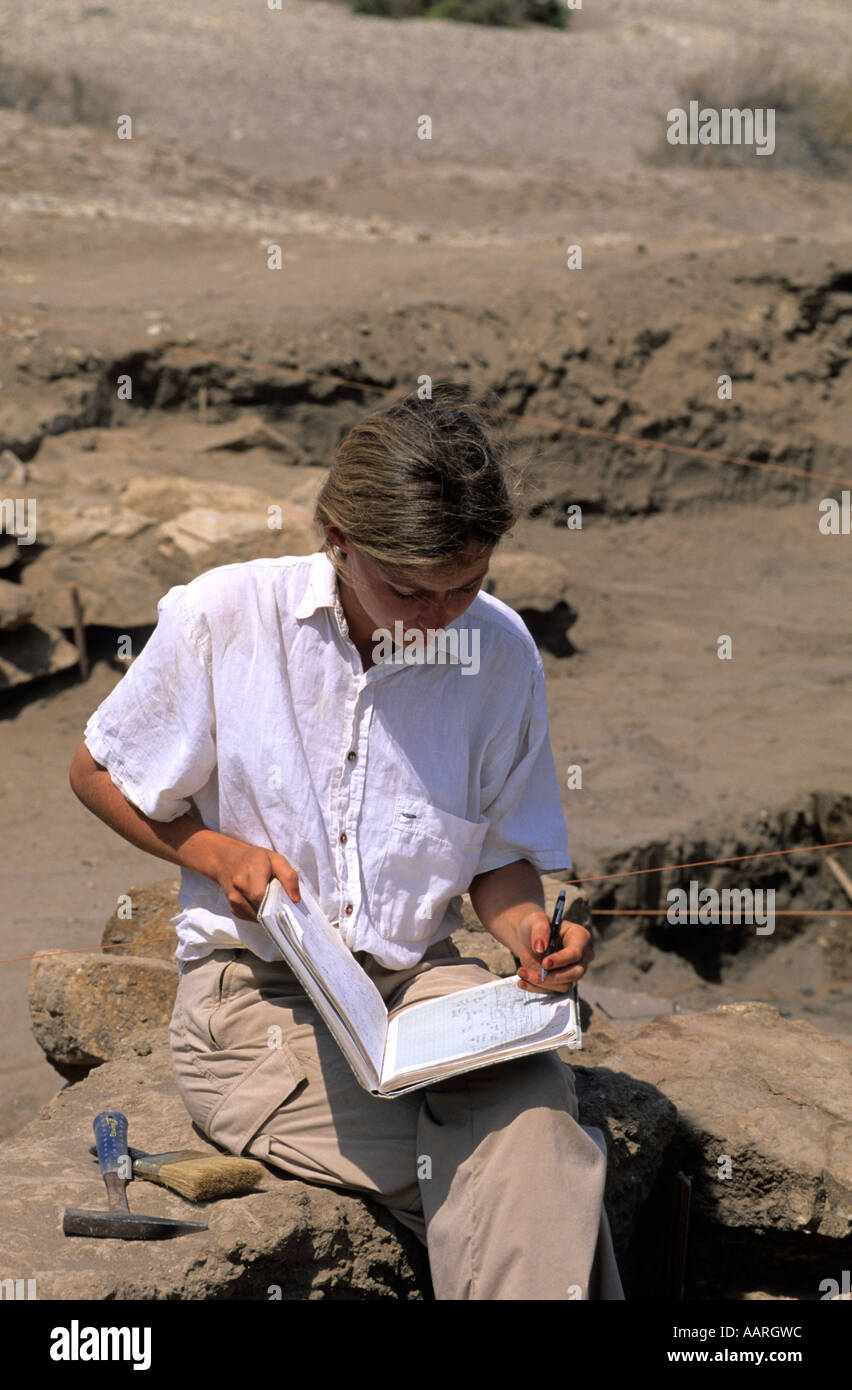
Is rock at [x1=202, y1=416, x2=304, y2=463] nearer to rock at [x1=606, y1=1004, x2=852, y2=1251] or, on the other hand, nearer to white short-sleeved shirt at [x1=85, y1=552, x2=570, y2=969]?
rock at [x1=606, y1=1004, x2=852, y2=1251]

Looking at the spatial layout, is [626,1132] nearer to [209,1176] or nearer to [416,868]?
[416,868]

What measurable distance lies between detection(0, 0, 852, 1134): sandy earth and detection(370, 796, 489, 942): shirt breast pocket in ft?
2.13

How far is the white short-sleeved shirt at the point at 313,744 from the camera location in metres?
2.34

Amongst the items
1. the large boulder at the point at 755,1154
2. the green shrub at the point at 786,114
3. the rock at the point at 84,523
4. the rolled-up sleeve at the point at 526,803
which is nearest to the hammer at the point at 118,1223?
the rolled-up sleeve at the point at 526,803

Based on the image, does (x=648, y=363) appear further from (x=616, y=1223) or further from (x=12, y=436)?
(x=616, y=1223)

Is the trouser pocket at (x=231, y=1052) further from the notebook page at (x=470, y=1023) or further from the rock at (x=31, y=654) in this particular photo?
the rock at (x=31, y=654)

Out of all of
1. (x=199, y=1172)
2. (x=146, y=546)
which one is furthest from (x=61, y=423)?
(x=199, y=1172)

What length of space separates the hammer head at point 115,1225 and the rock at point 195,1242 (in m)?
0.01

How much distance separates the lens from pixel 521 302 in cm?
945

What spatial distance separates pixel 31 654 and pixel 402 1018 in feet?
14.5

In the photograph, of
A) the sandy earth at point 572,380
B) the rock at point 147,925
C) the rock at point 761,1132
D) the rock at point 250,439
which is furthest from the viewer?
the rock at point 250,439

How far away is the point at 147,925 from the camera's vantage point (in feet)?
13.1

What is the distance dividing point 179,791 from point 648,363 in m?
7.92
